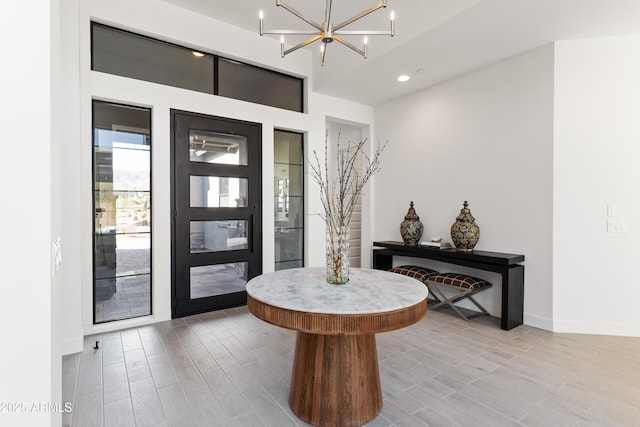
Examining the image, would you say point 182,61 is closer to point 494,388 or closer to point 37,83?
point 37,83

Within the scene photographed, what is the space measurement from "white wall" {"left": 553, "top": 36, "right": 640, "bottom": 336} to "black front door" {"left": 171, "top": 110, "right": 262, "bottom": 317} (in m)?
3.43

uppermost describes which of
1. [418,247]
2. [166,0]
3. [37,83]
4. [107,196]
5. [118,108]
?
[166,0]

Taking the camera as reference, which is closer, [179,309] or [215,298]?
[179,309]

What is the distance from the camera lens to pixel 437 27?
2969 millimetres

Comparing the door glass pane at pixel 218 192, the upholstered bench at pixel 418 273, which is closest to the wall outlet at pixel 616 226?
the upholstered bench at pixel 418 273

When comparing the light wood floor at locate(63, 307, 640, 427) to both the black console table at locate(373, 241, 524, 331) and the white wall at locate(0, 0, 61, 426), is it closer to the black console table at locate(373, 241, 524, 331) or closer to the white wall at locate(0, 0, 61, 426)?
the black console table at locate(373, 241, 524, 331)

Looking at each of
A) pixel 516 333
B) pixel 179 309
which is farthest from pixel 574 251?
pixel 179 309

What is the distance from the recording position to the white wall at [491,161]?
11.1 feet

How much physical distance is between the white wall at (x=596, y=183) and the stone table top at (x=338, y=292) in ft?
7.48

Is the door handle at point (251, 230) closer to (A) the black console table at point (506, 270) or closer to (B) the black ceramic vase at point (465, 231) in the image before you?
(A) the black console table at point (506, 270)

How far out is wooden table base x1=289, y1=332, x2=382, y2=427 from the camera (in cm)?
177

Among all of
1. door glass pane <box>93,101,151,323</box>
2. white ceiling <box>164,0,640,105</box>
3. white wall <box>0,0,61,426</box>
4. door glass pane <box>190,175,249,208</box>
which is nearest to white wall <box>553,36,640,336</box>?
white ceiling <box>164,0,640,105</box>

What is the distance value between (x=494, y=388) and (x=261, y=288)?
1.78 metres

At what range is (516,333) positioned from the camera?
324cm
